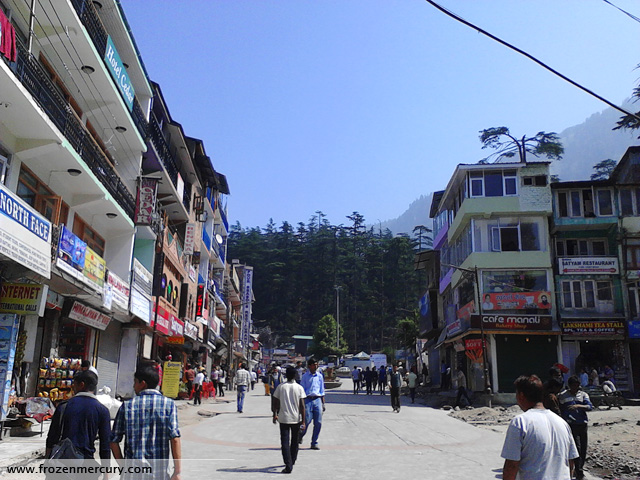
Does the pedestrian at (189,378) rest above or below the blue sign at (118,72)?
below

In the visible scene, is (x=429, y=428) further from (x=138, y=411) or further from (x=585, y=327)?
(x=585, y=327)

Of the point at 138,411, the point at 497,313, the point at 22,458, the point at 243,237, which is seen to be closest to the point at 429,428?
the point at 22,458

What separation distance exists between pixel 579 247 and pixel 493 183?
606cm

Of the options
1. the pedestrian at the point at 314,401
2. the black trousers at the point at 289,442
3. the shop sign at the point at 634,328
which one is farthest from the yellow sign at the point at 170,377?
the shop sign at the point at 634,328

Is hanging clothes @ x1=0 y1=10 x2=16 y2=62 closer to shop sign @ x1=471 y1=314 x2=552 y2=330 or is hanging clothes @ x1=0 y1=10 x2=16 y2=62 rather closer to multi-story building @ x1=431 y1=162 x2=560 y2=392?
multi-story building @ x1=431 y1=162 x2=560 y2=392

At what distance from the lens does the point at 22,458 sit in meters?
9.42

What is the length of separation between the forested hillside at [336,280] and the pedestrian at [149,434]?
8691 centimetres

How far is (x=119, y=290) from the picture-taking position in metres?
20.9

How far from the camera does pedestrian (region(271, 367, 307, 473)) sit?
9.09m

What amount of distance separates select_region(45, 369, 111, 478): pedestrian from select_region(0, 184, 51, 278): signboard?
7.52 metres

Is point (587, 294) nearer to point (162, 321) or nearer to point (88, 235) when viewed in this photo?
point (162, 321)

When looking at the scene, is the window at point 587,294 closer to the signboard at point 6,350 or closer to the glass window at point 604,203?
the glass window at point 604,203

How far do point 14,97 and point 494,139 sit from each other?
4031cm

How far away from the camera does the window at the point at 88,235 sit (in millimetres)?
20406
